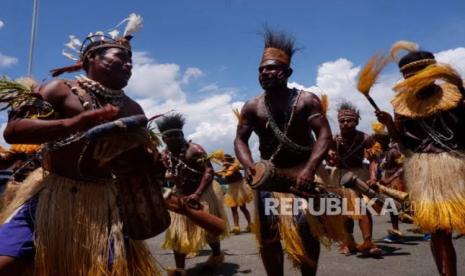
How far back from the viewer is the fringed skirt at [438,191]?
11.8 feet

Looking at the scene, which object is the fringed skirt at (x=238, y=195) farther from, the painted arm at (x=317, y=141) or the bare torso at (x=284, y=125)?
the painted arm at (x=317, y=141)

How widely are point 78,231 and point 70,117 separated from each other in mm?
620

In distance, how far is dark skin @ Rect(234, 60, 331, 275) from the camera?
3545 millimetres

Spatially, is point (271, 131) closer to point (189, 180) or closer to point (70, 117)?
point (70, 117)

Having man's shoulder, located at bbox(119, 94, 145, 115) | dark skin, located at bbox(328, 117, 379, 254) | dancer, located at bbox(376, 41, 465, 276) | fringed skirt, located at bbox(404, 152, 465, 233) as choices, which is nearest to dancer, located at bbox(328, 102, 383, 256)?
dark skin, located at bbox(328, 117, 379, 254)

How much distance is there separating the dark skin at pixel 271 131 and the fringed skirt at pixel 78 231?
126 cm

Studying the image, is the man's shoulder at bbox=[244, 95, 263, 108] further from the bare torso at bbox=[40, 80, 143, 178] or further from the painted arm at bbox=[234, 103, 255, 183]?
the bare torso at bbox=[40, 80, 143, 178]

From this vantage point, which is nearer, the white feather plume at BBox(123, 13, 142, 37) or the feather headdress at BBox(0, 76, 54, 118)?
the feather headdress at BBox(0, 76, 54, 118)

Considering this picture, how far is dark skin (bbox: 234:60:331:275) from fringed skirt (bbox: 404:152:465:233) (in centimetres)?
97

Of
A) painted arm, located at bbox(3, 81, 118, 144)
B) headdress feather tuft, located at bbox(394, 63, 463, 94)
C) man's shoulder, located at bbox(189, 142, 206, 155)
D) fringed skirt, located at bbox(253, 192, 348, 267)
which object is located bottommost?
fringed skirt, located at bbox(253, 192, 348, 267)

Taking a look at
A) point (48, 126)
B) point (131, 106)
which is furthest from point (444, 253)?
point (48, 126)

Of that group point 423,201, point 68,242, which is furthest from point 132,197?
point 423,201

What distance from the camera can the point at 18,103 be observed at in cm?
241

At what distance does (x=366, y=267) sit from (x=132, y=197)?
11.7ft
